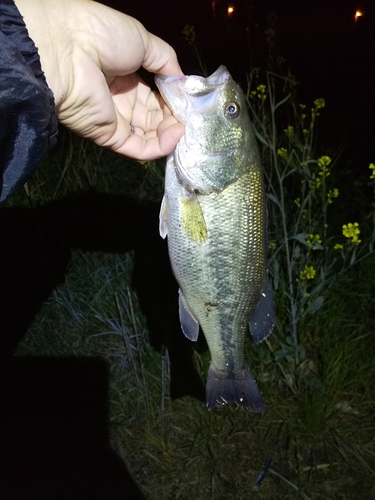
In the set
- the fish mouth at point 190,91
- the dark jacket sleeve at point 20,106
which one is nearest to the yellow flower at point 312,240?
the fish mouth at point 190,91

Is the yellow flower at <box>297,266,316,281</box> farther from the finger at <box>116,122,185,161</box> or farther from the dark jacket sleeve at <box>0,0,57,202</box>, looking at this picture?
the dark jacket sleeve at <box>0,0,57,202</box>

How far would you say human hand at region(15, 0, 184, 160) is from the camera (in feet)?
5.70

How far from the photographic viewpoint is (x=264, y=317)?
2.12 m

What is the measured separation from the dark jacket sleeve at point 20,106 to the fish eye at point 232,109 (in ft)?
2.05

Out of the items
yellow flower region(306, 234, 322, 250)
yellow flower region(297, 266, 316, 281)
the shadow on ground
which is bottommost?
the shadow on ground

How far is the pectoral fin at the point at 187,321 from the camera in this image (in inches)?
82.7

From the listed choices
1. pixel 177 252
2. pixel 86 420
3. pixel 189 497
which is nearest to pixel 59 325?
pixel 86 420

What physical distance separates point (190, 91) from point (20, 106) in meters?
0.63

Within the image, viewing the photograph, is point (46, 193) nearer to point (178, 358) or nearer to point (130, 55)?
point (178, 358)

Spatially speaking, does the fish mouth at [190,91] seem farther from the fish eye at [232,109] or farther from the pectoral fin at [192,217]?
the pectoral fin at [192,217]

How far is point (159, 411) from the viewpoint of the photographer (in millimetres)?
3330

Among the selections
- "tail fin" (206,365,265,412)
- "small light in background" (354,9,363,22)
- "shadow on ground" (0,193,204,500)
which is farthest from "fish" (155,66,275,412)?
"small light in background" (354,9,363,22)

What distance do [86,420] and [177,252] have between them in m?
1.95

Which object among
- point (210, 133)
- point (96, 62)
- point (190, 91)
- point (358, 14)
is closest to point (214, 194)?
point (210, 133)
